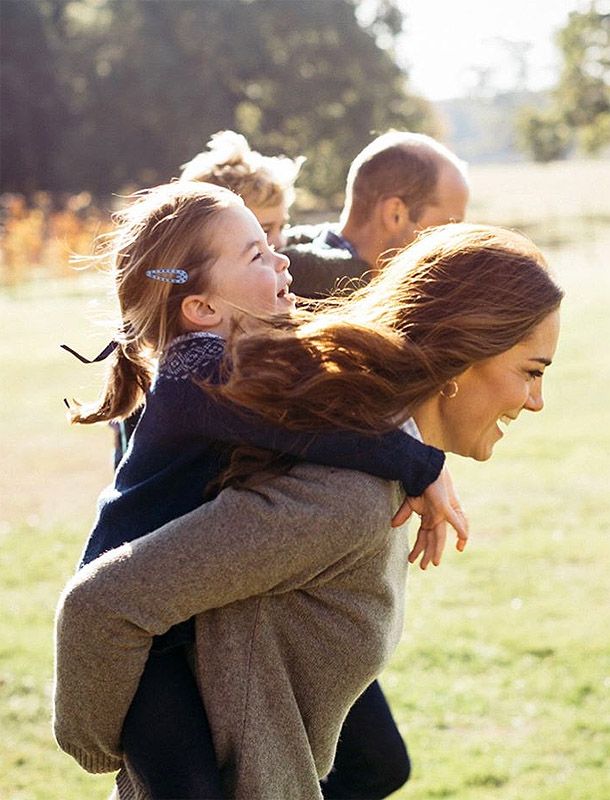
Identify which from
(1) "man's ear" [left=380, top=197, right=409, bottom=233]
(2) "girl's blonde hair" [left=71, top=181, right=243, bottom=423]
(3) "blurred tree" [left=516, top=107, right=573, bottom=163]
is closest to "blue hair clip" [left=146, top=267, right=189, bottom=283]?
(2) "girl's blonde hair" [left=71, top=181, right=243, bottom=423]

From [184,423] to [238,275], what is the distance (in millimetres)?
323

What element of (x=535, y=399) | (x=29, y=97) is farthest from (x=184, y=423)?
(x=29, y=97)

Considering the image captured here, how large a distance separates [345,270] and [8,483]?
5.82 metres

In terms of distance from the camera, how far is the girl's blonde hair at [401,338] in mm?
1952

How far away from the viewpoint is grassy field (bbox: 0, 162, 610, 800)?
14.5 ft

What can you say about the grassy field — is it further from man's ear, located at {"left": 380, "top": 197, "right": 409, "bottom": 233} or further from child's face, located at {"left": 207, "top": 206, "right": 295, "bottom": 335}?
man's ear, located at {"left": 380, "top": 197, "right": 409, "bottom": 233}

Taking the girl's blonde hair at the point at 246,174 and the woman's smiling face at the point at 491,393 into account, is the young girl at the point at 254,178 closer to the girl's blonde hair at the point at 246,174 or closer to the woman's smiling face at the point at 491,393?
the girl's blonde hair at the point at 246,174

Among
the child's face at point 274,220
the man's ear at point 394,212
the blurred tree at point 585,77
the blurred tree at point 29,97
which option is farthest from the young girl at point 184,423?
the blurred tree at point 585,77

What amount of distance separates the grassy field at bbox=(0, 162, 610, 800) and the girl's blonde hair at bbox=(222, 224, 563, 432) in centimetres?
54

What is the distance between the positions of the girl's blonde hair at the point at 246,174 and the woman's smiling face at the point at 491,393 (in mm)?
1588

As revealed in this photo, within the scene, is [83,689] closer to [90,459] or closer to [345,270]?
[345,270]

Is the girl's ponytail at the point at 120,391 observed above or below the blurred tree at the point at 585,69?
above

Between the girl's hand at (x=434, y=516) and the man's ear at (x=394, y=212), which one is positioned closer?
the girl's hand at (x=434, y=516)

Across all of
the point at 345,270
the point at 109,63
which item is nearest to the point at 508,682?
the point at 345,270
